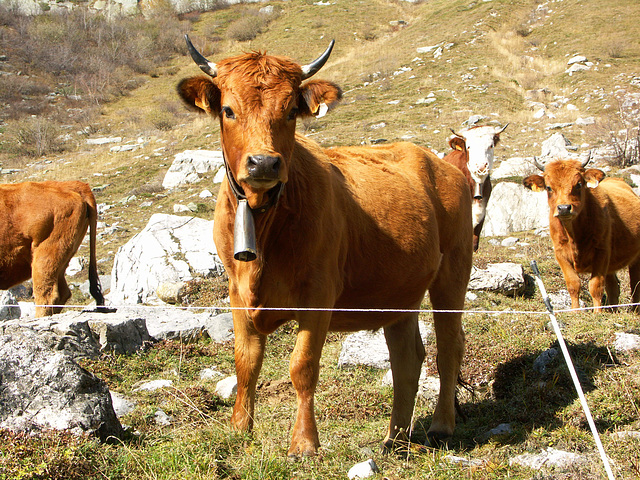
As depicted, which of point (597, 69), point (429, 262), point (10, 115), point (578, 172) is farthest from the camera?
point (10, 115)

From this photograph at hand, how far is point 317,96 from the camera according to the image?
426 cm

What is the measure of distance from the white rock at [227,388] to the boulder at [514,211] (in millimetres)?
10300

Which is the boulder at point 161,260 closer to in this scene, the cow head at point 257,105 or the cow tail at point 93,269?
the cow tail at point 93,269

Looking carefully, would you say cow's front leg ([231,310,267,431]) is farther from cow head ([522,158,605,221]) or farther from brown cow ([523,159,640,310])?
cow head ([522,158,605,221])

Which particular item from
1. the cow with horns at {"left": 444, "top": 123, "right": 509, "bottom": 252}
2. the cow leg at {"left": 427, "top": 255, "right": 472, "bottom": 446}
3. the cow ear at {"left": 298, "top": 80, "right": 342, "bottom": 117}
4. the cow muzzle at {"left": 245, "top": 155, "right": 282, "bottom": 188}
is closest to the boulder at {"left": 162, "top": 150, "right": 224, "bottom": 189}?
the cow with horns at {"left": 444, "top": 123, "right": 509, "bottom": 252}

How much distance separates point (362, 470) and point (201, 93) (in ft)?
9.10

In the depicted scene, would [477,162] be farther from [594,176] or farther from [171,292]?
[171,292]

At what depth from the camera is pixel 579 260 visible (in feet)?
30.3

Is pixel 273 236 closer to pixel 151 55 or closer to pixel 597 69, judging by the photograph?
pixel 597 69

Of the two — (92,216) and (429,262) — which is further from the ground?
(429,262)

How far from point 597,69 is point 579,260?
894 inches

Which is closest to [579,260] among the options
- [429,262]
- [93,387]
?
[429,262]

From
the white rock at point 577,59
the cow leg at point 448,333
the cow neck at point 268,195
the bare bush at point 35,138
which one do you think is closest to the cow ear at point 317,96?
the cow neck at point 268,195

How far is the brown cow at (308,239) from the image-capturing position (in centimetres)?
389
